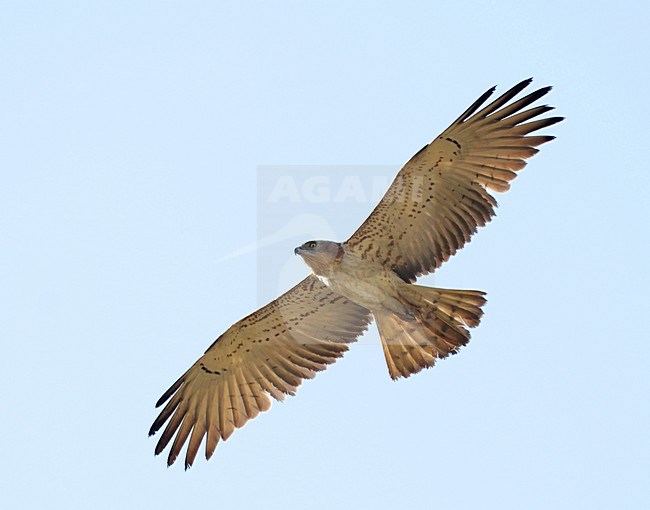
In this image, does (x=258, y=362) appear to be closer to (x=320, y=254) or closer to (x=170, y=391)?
(x=170, y=391)

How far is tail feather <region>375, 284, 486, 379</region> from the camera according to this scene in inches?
504

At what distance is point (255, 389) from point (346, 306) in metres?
1.68

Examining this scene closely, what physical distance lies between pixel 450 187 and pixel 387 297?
1.62 meters

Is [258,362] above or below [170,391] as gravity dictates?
below

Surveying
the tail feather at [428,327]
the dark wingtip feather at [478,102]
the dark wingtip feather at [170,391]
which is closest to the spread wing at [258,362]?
the dark wingtip feather at [170,391]

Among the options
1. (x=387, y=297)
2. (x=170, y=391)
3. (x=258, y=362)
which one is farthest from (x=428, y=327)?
(x=170, y=391)

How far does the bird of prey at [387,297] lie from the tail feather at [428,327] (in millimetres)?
13

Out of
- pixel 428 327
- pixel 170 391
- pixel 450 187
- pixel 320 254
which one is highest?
pixel 170 391

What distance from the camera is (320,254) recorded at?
13.3m

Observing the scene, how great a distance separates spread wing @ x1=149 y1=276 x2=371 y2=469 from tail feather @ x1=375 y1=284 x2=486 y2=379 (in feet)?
3.33

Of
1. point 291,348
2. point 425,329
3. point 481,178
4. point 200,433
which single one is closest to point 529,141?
point 481,178

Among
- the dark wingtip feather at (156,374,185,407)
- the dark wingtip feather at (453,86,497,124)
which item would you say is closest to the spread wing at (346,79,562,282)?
the dark wingtip feather at (453,86,497,124)

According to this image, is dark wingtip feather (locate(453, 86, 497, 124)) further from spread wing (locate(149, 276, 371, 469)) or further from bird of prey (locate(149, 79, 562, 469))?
spread wing (locate(149, 276, 371, 469))

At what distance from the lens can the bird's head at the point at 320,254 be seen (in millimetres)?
13258
